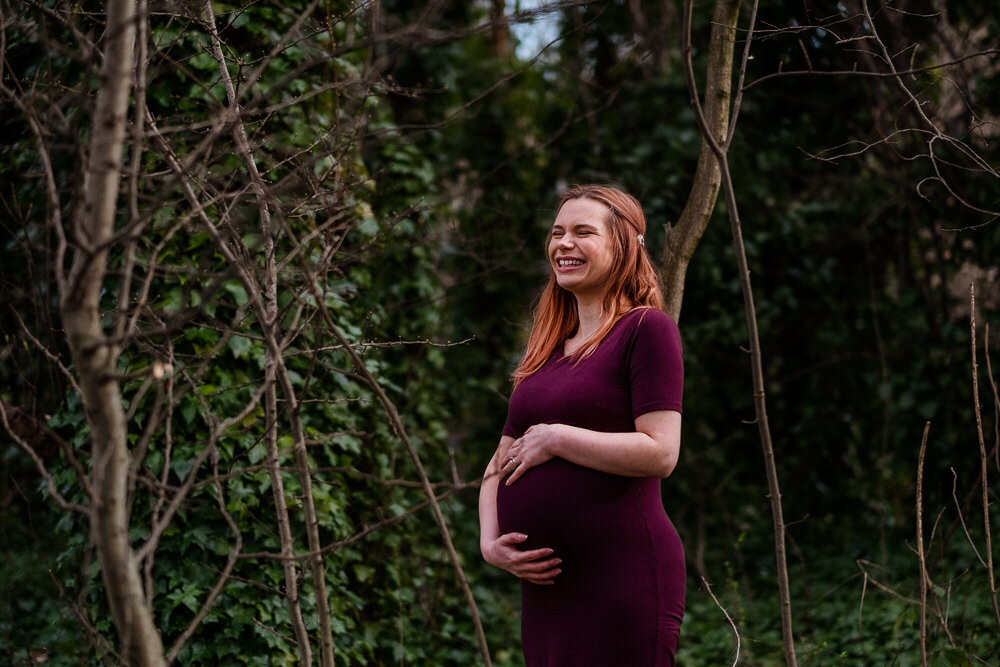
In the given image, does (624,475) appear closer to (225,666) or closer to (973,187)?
(225,666)

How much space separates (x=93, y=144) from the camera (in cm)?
130

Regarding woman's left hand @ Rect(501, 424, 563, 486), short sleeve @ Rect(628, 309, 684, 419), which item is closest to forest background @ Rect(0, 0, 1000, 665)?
short sleeve @ Rect(628, 309, 684, 419)

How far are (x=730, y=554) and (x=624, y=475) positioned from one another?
4.04 metres

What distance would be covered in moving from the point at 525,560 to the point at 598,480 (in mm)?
266

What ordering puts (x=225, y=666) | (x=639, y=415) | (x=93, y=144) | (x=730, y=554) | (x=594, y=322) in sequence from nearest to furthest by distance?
1. (x=93, y=144)
2. (x=639, y=415)
3. (x=594, y=322)
4. (x=225, y=666)
5. (x=730, y=554)

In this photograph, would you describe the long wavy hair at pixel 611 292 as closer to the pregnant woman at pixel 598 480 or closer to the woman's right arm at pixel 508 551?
the pregnant woman at pixel 598 480

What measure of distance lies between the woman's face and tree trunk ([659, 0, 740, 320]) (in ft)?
1.63

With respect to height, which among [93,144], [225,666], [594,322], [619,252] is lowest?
[225,666]

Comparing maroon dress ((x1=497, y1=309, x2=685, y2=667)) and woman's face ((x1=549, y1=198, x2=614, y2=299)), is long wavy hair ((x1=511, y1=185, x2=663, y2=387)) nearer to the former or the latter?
woman's face ((x1=549, y1=198, x2=614, y2=299))

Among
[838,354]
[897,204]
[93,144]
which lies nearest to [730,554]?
[838,354]

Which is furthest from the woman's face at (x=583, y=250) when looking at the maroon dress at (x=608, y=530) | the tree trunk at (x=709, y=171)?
the tree trunk at (x=709, y=171)

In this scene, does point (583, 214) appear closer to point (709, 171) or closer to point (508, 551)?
point (709, 171)

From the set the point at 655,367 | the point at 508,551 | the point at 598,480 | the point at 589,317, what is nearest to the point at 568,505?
the point at 598,480

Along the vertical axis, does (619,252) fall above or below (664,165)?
below
